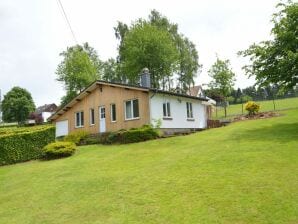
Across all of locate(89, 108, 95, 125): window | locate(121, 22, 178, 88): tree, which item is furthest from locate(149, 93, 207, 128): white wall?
locate(121, 22, 178, 88): tree

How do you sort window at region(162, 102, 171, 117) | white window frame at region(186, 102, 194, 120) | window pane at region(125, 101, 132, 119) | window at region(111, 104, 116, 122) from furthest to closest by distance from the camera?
white window frame at region(186, 102, 194, 120), window at region(111, 104, 116, 122), window at region(162, 102, 171, 117), window pane at region(125, 101, 132, 119)

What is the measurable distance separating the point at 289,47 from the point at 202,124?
49.5 feet

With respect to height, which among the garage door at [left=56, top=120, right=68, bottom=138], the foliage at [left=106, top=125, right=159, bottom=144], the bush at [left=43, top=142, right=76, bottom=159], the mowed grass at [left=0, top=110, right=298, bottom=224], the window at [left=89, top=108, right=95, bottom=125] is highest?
the window at [left=89, top=108, right=95, bottom=125]

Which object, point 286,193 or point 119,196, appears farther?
point 119,196

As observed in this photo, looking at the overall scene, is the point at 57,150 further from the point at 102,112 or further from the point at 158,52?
the point at 158,52

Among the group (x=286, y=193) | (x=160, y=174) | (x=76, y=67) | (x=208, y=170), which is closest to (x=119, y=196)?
(x=160, y=174)

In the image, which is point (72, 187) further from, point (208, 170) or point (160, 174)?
point (208, 170)

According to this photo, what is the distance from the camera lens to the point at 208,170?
12836mm

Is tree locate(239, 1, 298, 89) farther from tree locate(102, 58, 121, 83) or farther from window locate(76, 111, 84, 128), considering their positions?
tree locate(102, 58, 121, 83)

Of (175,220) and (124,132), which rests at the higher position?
(124,132)

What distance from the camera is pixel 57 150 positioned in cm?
2148

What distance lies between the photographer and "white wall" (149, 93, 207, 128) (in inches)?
1100

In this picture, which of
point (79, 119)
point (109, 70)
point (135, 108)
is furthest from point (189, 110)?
point (109, 70)

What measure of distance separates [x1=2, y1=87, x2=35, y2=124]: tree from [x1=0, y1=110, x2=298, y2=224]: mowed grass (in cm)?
6730
